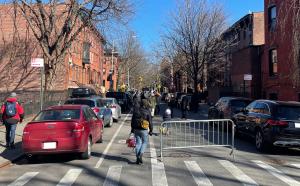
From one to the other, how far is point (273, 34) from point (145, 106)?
22988mm

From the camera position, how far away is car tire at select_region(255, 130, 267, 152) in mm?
13689

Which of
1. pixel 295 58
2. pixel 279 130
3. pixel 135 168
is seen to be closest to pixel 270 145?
pixel 279 130

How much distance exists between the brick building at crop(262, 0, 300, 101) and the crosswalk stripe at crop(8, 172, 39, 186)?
21045 millimetres

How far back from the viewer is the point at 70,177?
32.7ft

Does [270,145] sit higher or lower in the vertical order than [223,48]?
lower

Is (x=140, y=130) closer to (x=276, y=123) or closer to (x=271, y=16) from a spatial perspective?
(x=276, y=123)

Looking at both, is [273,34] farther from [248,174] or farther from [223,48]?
[248,174]

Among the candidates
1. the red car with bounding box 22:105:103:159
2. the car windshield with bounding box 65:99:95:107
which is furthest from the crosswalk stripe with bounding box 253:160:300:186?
the car windshield with bounding box 65:99:95:107

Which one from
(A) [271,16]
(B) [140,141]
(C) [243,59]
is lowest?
(B) [140,141]

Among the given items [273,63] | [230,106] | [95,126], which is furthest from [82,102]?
[273,63]

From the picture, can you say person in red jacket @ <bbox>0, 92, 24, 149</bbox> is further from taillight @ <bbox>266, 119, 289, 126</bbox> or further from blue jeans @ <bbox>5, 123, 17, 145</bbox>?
taillight @ <bbox>266, 119, 289, 126</bbox>

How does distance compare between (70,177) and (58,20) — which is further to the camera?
(58,20)

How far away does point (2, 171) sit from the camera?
11.1 metres

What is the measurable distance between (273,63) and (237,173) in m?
25.0
